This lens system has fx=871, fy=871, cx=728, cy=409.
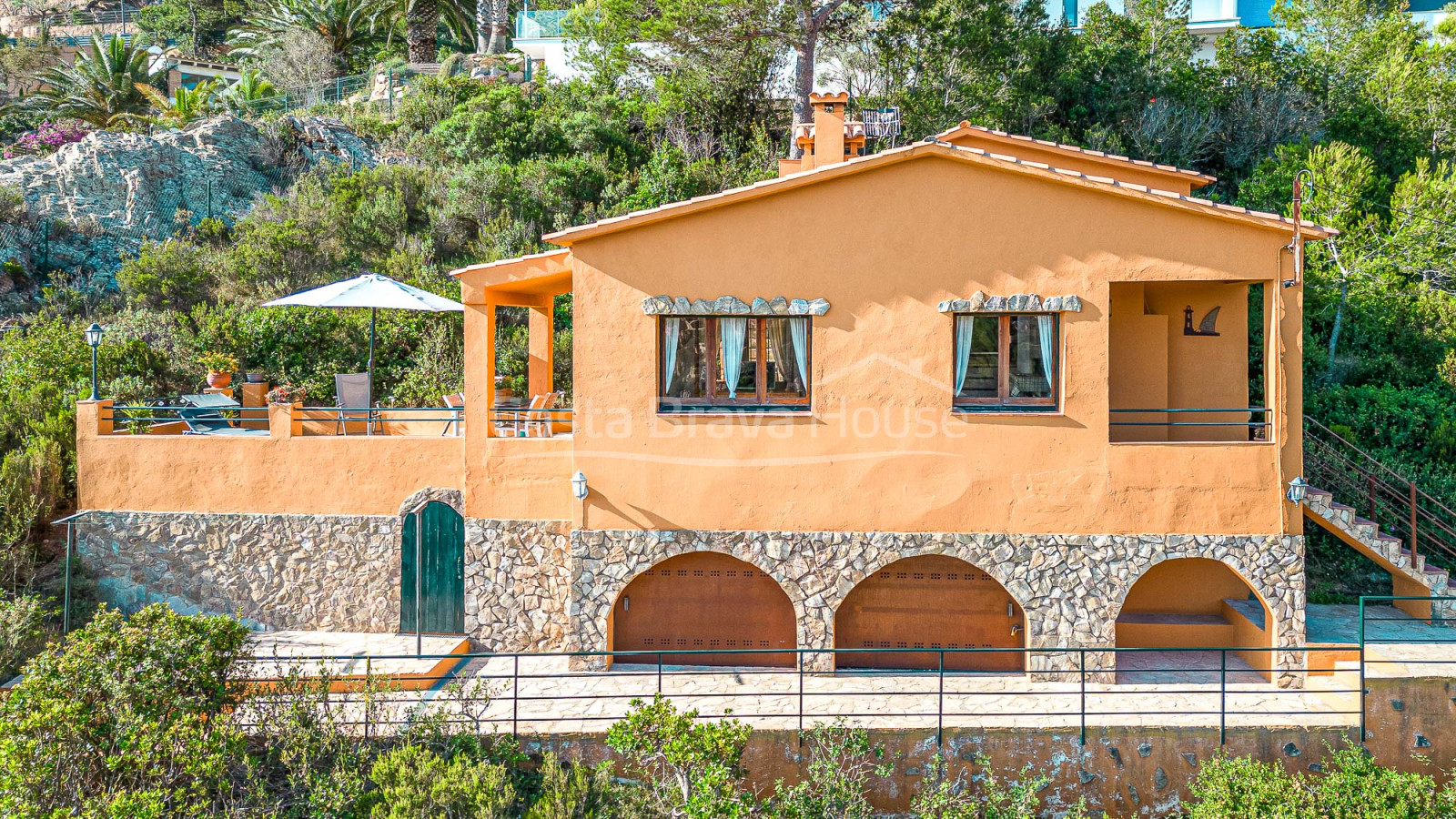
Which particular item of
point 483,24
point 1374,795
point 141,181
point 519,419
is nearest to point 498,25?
point 483,24

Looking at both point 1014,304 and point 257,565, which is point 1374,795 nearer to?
point 1014,304

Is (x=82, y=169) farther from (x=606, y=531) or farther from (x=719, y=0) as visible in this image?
(x=606, y=531)

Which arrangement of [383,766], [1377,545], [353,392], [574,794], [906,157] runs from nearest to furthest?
[383,766] → [574,794] → [906,157] → [1377,545] → [353,392]

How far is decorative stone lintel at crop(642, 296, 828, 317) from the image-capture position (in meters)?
11.2

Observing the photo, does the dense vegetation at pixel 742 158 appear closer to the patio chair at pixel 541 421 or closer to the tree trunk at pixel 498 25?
the tree trunk at pixel 498 25

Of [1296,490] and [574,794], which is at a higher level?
[1296,490]

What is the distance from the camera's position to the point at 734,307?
11.3 m

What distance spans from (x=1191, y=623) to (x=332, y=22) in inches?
1427

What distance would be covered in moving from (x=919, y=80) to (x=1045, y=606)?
1615cm

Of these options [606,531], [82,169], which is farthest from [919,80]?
[82,169]

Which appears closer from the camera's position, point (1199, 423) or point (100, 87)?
point (1199, 423)

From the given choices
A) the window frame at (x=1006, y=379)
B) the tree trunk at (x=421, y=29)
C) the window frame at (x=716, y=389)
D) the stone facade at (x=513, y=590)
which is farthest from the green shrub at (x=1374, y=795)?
the tree trunk at (x=421, y=29)

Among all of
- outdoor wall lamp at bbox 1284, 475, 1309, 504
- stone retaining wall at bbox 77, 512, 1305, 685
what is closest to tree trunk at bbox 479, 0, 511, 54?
stone retaining wall at bbox 77, 512, 1305, 685

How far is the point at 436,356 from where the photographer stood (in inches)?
767
